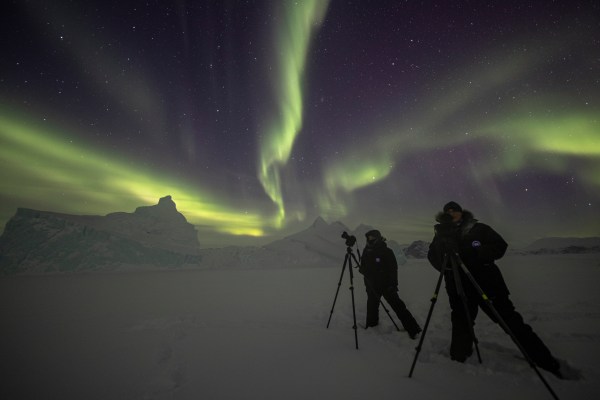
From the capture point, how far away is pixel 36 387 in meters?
3.51

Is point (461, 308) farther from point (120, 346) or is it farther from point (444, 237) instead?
point (120, 346)

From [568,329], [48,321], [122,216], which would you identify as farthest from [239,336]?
[122,216]

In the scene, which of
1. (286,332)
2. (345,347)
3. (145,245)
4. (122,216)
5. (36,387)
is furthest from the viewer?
(122,216)

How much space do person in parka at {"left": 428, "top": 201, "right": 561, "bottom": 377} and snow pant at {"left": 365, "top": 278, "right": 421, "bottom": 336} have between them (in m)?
1.20

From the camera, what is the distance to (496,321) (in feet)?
11.1

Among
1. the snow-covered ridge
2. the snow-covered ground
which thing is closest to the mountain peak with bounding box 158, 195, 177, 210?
the snow-covered ridge

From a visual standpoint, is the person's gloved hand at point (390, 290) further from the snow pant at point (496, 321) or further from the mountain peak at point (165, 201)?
the mountain peak at point (165, 201)

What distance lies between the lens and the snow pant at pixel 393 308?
5.29 meters

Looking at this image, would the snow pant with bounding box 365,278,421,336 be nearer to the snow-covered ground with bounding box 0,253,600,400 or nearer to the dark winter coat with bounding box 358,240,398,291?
the dark winter coat with bounding box 358,240,398,291

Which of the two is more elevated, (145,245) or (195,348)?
(145,245)

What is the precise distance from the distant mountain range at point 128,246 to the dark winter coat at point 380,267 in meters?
54.2

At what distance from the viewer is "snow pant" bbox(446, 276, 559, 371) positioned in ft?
11.3

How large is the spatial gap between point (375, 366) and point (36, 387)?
4.63m

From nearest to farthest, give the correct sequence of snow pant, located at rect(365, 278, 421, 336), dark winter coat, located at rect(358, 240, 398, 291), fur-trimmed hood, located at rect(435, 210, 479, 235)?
fur-trimmed hood, located at rect(435, 210, 479, 235) < snow pant, located at rect(365, 278, 421, 336) < dark winter coat, located at rect(358, 240, 398, 291)
